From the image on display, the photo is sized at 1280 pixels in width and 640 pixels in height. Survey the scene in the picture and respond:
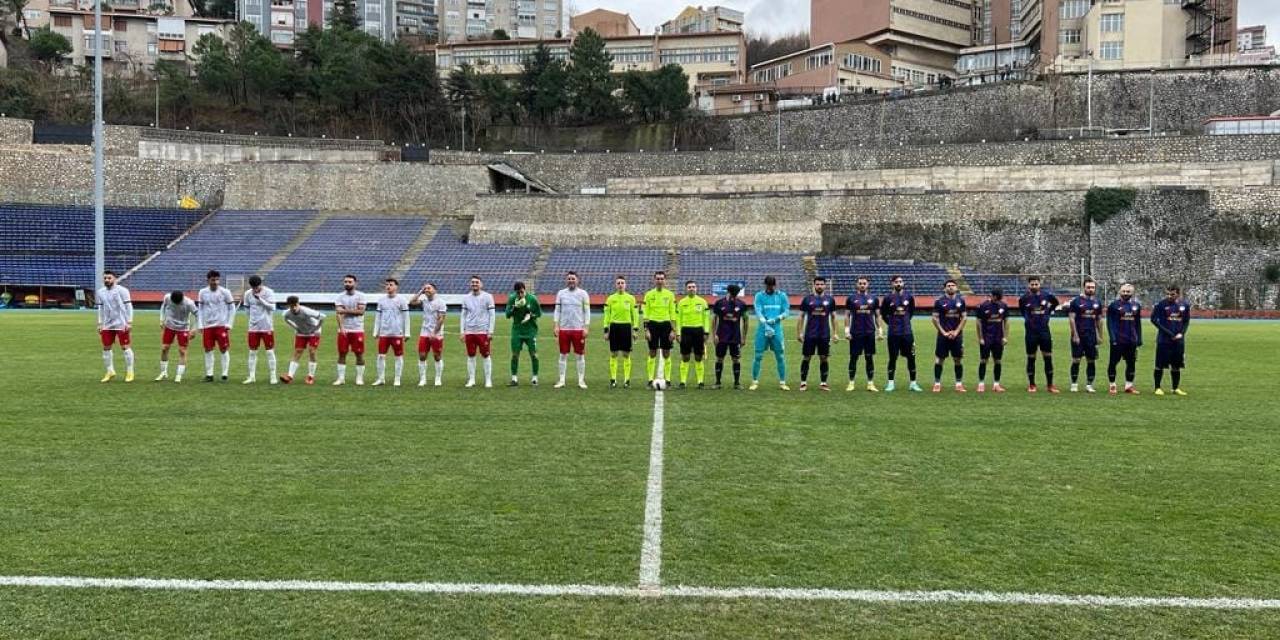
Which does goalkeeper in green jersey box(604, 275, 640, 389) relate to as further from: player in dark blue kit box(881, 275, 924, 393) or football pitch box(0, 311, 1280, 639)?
player in dark blue kit box(881, 275, 924, 393)

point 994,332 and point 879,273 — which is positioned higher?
point 879,273

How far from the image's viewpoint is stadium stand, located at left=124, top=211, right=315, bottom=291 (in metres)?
45.3

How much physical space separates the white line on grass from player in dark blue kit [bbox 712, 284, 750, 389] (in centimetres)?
949

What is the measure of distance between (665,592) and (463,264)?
44791mm

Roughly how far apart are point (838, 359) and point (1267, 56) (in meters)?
59.0

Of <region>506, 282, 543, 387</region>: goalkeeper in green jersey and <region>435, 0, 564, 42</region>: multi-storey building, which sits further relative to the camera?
Answer: <region>435, 0, 564, 42</region>: multi-storey building

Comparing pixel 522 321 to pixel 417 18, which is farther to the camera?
pixel 417 18

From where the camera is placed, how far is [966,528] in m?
6.29

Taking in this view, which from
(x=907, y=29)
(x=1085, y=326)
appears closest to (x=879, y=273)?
(x=1085, y=326)

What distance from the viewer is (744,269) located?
159ft

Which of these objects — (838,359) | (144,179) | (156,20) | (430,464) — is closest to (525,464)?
(430,464)

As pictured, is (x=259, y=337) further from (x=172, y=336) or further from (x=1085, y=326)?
(x=1085, y=326)

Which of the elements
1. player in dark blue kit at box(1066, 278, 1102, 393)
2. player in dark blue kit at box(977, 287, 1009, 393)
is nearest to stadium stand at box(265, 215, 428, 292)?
player in dark blue kit at box(977, 287, 1009, 393)

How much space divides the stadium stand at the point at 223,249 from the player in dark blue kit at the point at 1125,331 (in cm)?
3989
